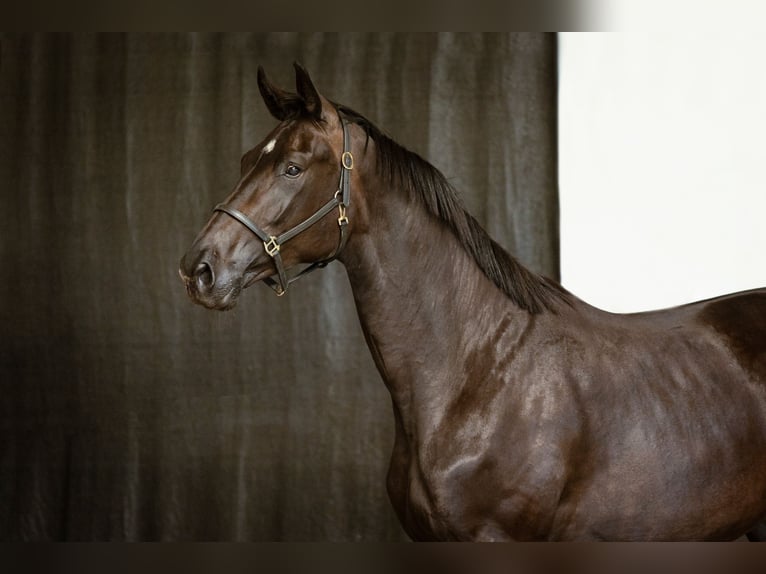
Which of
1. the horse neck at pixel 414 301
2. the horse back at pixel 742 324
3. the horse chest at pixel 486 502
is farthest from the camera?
the horse back at pixel 742 324

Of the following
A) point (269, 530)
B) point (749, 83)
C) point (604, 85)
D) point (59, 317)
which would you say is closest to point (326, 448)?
point (269, 530)

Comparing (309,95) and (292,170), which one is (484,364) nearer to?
(292,170)

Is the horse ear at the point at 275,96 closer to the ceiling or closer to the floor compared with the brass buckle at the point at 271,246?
closer to the ceiling

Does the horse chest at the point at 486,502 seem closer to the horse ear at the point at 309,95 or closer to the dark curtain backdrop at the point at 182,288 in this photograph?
the horse ear at the point at 309,95

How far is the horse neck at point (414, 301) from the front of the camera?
1791 mm

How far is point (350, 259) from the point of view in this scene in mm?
1812

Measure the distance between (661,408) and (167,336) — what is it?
1.93 meters

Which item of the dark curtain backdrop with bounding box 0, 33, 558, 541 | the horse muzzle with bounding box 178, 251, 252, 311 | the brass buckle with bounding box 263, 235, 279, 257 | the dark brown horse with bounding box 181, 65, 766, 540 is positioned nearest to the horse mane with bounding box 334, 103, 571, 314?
the dark brown horse with bounding box 181, 65, 766, 540

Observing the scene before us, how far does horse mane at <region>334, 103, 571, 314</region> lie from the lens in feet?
5.97

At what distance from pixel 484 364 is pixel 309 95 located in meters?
0.71

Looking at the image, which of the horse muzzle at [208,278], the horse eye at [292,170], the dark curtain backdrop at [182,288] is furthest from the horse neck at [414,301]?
the dark curtain backdrop at [182,288]

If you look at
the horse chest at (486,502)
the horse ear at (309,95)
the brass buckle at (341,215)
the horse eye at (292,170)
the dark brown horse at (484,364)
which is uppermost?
the horse ear at (309,95)

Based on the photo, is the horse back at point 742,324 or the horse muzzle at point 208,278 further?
the horse back at point 742,324

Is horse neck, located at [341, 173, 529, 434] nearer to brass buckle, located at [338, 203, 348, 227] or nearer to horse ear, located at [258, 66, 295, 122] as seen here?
brass buckle, located at [338, 203, 348, 227]
